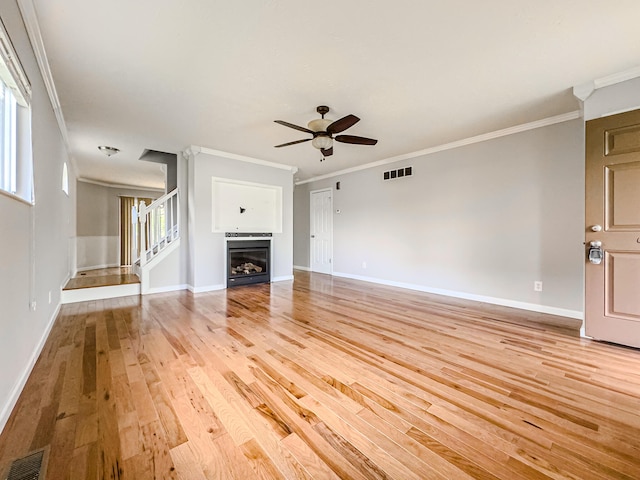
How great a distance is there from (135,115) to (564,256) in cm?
569

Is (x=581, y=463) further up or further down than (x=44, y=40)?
further down

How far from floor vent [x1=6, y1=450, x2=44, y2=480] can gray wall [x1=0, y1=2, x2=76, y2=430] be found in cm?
40

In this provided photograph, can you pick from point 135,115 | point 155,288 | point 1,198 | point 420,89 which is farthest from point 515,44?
point 155,288

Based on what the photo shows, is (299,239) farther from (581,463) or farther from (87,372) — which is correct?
(581,463)

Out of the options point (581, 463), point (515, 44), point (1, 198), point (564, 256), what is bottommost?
point (581, 463)

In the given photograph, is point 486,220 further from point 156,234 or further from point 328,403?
point 156,234

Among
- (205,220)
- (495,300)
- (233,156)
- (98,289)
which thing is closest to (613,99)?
(495,300)

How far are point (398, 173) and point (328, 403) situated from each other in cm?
452

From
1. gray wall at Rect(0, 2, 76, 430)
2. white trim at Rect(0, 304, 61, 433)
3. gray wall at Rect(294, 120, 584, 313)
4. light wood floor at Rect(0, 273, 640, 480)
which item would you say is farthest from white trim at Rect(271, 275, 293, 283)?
white trim at Rect(0, 304, 61, 433)

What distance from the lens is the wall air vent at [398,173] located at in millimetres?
5154

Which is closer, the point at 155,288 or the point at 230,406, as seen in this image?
the point at 230,406

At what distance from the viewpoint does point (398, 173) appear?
17.4 ft

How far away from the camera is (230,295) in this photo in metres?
4.59

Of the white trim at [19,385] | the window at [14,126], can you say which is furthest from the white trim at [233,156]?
the white trim at [19,385]
